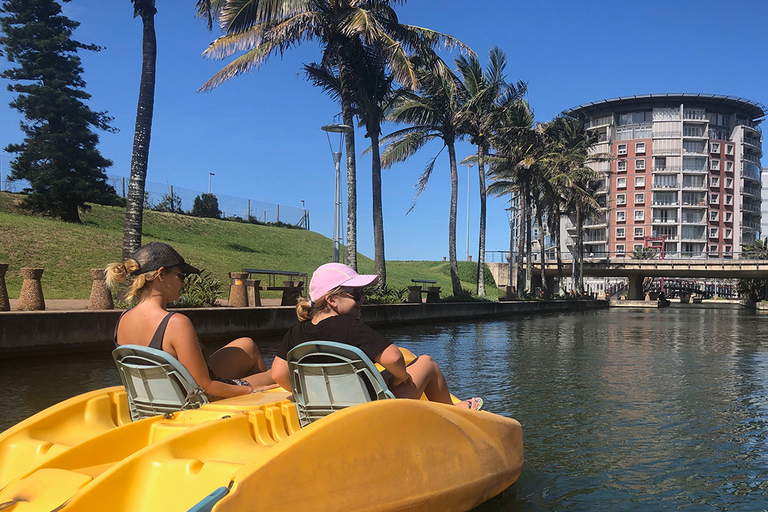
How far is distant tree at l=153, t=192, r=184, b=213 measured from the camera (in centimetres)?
4531

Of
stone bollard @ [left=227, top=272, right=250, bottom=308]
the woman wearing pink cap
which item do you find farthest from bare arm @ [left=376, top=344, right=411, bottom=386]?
stone bollard @ [left=227, top=272, right=250, bottom=308]

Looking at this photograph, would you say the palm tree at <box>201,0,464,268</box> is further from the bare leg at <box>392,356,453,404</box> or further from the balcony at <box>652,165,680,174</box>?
the balcony at <box>652,165,680,174</box>

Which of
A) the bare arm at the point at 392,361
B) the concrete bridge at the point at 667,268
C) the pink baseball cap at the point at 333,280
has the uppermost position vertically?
the concrete bridge at the point at 667,268

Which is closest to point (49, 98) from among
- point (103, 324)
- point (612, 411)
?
point (103, 324)

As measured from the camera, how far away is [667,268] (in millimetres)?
63188

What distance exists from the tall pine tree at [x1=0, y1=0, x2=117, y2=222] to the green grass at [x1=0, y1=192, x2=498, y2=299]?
2.48 meters

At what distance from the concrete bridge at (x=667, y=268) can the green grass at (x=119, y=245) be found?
1374 cm

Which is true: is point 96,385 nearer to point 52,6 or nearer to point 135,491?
point 135,491

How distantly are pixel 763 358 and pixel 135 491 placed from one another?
13.6m

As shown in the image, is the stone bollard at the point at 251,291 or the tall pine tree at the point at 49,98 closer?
the stone bollard at the point at 251,291

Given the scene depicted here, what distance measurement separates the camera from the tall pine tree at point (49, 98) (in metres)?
34.0

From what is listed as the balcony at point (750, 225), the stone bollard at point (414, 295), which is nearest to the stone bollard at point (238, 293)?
the stone bollard at point (414, 295)

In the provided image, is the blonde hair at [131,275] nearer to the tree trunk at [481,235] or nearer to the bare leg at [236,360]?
the bare leg at [236,360]

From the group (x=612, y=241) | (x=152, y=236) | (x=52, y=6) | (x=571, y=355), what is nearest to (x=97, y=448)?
(x=571, y=355)
